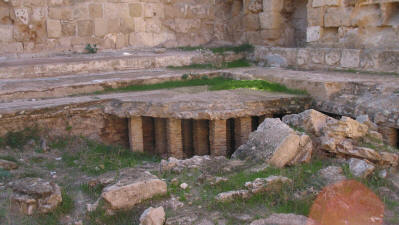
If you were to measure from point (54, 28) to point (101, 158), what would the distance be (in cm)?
512

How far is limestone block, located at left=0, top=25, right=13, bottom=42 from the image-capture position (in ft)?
32.7

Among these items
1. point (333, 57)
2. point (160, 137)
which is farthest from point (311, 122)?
point (333, 57)

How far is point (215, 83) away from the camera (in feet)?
29.2

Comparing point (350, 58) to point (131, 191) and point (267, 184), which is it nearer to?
point (267, 184)

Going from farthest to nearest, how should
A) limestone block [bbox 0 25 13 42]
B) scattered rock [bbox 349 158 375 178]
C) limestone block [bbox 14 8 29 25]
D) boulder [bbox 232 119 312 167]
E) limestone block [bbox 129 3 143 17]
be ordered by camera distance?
limestone block [bbox 129 3 143 17] → limestone block [bbox 14 8 29 25] → limestone block [bbox 0 25 13 42] → boulder [bbox 232 119 312 167] → scattered rock [bbox 349 158 375 178]

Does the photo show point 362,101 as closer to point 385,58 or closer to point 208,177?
point 385,58

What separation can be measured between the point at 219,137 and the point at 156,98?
1208 millimetres

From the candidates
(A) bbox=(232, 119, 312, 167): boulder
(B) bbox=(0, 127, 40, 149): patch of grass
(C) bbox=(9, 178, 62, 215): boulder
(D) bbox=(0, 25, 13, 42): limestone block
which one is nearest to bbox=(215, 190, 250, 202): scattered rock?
(A) bbox=(232, 119, 312, 167): boulder

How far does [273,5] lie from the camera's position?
10930mm

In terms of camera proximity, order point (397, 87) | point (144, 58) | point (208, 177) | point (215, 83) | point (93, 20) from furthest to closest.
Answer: point (93, 20) < point (144, 58) < point (215, 83) < point (397, 87) < point (208, 177)

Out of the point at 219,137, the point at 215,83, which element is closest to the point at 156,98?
the point at 219,137

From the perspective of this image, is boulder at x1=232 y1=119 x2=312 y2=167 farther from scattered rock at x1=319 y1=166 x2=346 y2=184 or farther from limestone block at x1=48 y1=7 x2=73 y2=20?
limestone block at x1=48 y1=7 x2=73 y2=20

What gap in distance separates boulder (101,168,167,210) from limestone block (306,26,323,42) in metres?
6.00

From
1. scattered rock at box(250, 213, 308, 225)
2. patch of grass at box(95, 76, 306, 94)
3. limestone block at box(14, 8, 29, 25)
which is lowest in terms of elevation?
scattered rock at box(250, 213, 308, 225)
